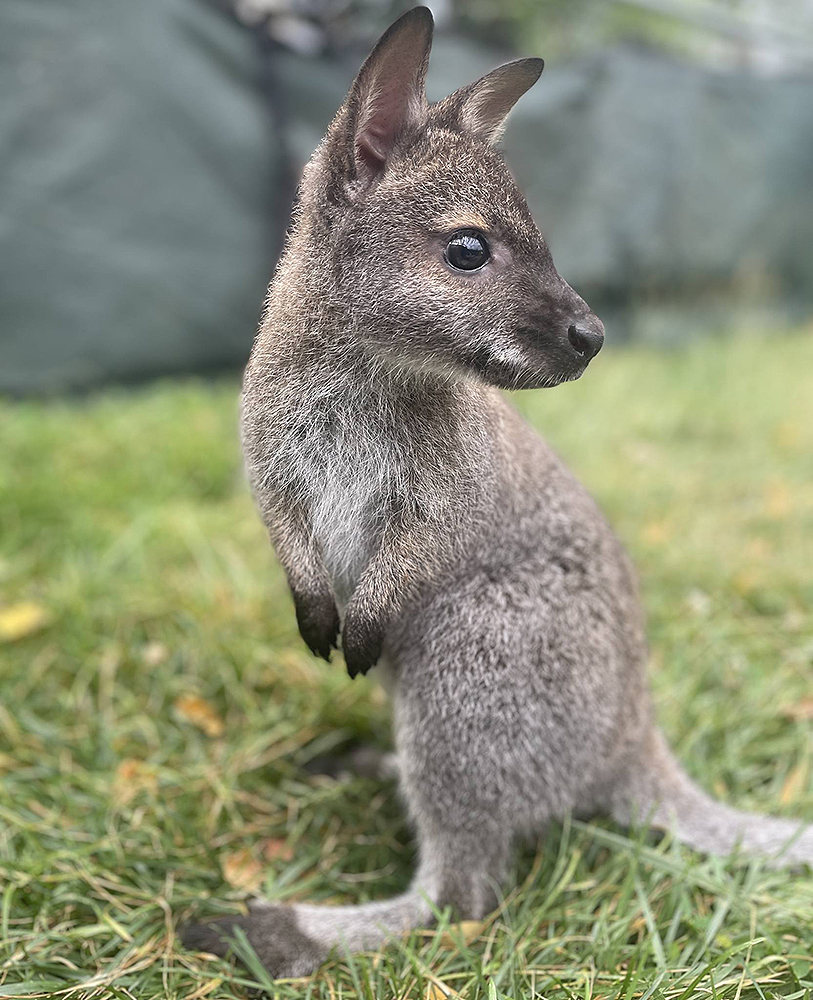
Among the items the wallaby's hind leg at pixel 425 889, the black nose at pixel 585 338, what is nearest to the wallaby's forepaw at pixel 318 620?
the wallaby's hind leg at pixel 425 889

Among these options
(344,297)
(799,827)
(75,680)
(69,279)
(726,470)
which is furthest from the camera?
(69,279)

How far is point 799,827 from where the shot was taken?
2.55 metres

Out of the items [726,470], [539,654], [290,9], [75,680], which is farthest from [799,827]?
[290,9]

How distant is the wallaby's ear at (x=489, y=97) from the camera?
2.01m

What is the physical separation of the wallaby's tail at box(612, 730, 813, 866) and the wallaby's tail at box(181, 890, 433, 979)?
2.40ft

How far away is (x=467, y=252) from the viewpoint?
1983mm

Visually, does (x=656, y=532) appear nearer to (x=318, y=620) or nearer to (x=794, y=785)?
(x=794, y=785)

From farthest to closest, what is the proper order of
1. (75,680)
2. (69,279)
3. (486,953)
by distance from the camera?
(69,279) → (75,680) → (486,953)

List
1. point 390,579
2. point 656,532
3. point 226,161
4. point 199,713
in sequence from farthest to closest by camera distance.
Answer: point 226,161 < point 656,532 < point 199,713 < point 390,579

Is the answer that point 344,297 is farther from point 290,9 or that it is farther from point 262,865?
point 290,9

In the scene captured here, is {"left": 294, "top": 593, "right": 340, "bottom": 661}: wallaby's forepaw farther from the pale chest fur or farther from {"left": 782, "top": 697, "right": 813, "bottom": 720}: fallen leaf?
{"left": 782, "top": 697, "right": 813, "bottom": 720}: fallen leaf

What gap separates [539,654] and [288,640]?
151cm

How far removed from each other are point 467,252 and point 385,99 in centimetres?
38

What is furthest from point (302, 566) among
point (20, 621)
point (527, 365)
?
point (20, 621)
